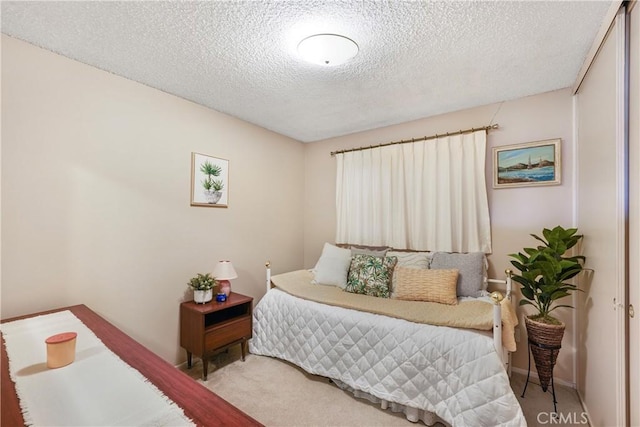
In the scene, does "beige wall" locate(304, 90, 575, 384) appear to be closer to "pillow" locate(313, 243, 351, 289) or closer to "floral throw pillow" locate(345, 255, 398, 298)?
"floral throw pillow" locate(345, 255, 398, 298)

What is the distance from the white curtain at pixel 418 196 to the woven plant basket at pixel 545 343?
0.82 m

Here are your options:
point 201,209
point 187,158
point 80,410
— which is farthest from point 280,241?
point 80,410

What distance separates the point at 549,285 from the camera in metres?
2.06

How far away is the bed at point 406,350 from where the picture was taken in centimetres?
171

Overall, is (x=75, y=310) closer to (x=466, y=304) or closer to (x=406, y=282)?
(x=406, y=282)

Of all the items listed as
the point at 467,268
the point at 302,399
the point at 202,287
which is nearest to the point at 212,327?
the point at 202,287

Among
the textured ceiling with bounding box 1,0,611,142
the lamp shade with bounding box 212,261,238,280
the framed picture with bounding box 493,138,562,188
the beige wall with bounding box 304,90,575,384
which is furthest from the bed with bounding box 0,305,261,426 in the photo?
the framed picture with bounding box 493,138,562,188

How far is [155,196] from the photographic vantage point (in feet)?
8.12

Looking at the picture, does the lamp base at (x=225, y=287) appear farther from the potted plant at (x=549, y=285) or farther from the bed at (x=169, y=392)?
the potted plant at (x=549, y=285)

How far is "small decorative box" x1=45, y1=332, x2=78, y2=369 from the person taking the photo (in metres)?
1.10

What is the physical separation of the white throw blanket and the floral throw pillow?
2010 mm

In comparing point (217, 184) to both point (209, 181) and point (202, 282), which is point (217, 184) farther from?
point (202, 282)

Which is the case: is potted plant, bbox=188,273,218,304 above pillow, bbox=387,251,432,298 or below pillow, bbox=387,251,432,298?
below

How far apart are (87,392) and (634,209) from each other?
2.47m
